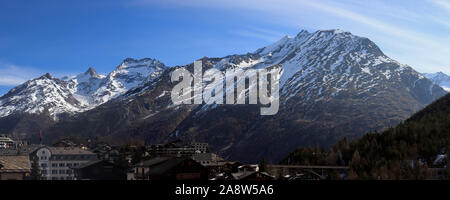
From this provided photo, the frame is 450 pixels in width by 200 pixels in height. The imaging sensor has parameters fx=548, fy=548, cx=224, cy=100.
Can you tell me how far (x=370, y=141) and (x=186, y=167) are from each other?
61.5 meters

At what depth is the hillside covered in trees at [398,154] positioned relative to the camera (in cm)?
10756

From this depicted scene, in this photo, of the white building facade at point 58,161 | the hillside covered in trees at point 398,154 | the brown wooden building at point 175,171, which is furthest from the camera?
the white building facade at point 58,161

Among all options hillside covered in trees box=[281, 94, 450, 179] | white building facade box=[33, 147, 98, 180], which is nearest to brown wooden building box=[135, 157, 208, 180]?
hillside covered in trees box=[281, 94, 450, 179]

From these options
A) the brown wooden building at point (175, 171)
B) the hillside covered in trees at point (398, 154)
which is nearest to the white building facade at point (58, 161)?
the brown wooden building at point (175, 171)

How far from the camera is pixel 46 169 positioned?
144m

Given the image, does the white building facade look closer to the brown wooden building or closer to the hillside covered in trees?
the brown wooden building

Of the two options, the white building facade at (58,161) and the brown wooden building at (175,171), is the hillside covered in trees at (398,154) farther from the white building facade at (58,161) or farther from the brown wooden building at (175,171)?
the white building facade at (58,161)

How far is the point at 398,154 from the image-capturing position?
121375mm

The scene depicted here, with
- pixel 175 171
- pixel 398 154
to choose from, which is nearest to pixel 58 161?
pixel 175 171

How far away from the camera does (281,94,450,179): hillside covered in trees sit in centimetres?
10756

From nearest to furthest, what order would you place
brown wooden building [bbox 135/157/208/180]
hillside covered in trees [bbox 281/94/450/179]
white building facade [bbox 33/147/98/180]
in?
brown wooden building [bbox 135/157/208/180], hillside covered in trees [bbox 281/94/450/179], white building facade [bbox 33/147/98/180]
